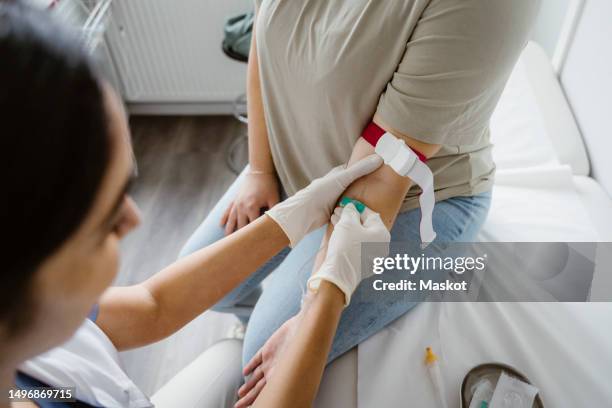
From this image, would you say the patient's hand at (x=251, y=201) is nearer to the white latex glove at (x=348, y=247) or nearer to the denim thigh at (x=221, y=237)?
the denim thigh at (x=221, y=237)

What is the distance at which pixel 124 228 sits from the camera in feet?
1.53

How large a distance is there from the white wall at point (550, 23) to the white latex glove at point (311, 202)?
1.17 meters

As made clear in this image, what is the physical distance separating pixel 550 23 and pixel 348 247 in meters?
1.42

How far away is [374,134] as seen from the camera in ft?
2.75

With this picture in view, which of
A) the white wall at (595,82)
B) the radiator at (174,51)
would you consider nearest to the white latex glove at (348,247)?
the white wall at (595,82)

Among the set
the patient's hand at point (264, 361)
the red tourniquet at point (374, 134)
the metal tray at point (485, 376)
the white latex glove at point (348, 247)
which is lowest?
the patient's hand at point (264, 361)

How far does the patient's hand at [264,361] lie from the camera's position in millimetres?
800

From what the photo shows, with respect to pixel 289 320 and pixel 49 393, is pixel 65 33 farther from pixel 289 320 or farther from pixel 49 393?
pixel 289 320

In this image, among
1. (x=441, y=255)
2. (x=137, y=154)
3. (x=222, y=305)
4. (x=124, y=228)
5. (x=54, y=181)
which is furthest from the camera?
(x=137, y=154)

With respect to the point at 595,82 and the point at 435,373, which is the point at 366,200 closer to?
the point at 435,373

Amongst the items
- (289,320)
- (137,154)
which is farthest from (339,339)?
(137,154)

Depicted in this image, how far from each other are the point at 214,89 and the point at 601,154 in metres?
1.80

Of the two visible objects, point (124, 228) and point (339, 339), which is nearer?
point (124, 228)

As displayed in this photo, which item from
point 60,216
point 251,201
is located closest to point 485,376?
point 251,201
